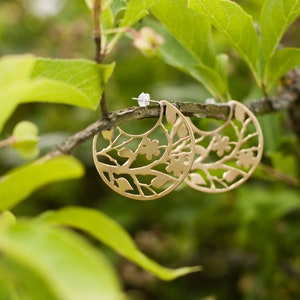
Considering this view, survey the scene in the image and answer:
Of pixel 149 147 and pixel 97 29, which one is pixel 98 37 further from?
pixel 149 147

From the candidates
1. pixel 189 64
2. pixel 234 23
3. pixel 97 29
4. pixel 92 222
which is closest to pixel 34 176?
pixel 92 222

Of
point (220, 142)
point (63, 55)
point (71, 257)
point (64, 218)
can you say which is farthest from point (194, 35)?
point (63, 55)

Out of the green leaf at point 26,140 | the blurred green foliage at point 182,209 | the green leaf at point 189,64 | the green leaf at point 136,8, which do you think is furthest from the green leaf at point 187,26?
the blurred green foliage at point 182,209

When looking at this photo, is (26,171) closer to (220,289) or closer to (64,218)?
(64,218)

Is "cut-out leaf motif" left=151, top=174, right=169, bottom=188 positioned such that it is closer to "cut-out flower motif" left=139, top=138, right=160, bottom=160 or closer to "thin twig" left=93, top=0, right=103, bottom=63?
"cut-out flower motif" left=139, top=138, right=160, bottom=160

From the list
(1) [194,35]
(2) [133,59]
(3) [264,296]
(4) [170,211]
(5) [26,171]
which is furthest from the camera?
(2) [133,59]

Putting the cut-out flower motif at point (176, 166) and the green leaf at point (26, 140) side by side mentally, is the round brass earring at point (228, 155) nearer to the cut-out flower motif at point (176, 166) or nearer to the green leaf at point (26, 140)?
the cut-out flower motif at point (176, 166)

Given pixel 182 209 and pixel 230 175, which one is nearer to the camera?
pixel 230 175
